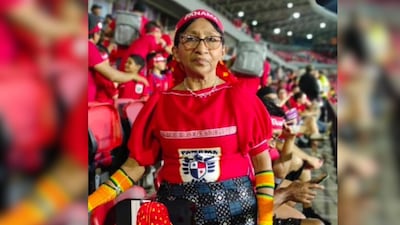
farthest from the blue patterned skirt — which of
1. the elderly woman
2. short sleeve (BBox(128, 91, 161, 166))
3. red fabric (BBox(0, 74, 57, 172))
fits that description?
red fabric (BBox(0, 74, 57, 172))

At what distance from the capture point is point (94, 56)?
118 cm

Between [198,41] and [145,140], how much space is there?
0.25 meters

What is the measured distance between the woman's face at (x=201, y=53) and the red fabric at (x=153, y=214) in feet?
0.99

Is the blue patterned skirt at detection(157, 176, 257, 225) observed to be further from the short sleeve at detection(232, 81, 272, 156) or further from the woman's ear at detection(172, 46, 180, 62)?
the woman's ear at detection(172, 46, 180, 62)

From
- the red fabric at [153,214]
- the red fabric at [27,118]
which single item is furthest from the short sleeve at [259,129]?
the red fabric at [27,118]

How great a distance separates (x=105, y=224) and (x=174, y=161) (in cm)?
22

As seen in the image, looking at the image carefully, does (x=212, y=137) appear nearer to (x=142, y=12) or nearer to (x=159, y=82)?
(x=159, y=82)

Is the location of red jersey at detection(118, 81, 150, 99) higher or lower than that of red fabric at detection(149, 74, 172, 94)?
lower

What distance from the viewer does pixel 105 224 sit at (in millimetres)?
1188

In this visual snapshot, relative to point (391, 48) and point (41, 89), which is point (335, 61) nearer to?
point (391, 48)

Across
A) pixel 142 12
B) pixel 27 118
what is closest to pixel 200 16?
pixel 142 12

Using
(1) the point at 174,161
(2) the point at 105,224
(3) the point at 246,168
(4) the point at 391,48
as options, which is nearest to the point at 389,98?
(4) the point at 391,48

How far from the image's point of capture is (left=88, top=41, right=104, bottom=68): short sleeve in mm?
1166

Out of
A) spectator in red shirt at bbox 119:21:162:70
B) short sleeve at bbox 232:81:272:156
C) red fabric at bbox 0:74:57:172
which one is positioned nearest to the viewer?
red fabric at bbox 0:74:57:172
